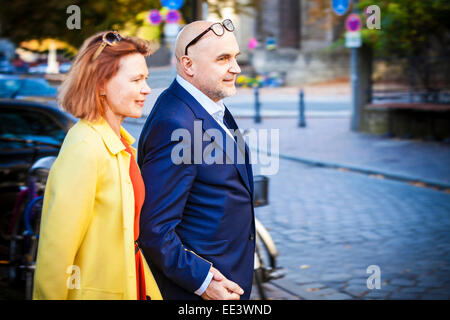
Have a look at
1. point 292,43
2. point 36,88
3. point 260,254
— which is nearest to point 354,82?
point 36,88

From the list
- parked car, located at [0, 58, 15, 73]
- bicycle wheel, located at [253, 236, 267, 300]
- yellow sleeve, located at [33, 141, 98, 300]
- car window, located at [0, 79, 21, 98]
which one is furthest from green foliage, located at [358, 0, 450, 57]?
yellow sleeve, located at [33, 141, 98, 300]

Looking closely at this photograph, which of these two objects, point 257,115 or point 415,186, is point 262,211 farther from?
point 257,115

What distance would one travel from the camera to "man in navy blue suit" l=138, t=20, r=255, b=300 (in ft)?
6.65

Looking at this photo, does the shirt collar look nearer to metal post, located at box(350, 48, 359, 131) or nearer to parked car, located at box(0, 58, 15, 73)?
parked car, located at box(0, 58, 15, 73)

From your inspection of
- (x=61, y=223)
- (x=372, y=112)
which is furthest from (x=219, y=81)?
(x=372, y=112)

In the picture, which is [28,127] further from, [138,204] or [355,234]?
[138,204]

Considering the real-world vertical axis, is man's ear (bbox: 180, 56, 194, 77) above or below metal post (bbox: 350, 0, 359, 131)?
below

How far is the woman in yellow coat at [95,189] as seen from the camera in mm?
1836

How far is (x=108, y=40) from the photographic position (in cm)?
196

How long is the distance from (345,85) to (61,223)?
1571 inches

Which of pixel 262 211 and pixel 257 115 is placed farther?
pixel 257 115

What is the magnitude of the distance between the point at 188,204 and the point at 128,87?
451mm

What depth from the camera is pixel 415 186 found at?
9.73m

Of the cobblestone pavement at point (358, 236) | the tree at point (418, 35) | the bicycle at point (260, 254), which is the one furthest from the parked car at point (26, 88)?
the tree at point (418, 35)
